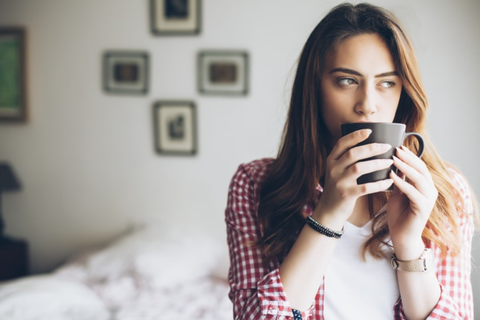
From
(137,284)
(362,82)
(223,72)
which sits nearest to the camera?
(362,82)

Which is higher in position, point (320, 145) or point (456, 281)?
point (320, 145)

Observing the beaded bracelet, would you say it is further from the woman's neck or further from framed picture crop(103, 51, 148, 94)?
framed picture crop(103, 51, 148, 94)

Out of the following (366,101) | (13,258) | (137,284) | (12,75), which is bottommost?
(13,258)

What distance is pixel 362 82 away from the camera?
0.74m

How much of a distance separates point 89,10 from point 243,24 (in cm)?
106

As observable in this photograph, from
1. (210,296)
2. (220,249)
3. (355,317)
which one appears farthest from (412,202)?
(220,249)

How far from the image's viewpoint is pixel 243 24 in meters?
2.43

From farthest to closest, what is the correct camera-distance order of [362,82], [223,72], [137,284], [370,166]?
[223,72] → [137,284] → [362,82] → [370,166]

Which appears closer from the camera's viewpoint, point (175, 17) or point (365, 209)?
point (365, 209)

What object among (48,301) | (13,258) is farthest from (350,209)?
(13,258)

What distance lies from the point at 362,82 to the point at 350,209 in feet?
0.74

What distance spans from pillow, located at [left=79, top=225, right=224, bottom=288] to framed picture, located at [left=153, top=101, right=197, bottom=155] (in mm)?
506

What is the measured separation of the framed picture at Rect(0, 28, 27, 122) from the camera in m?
2.90

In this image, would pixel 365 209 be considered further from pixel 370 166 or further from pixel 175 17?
pixel 175 17
